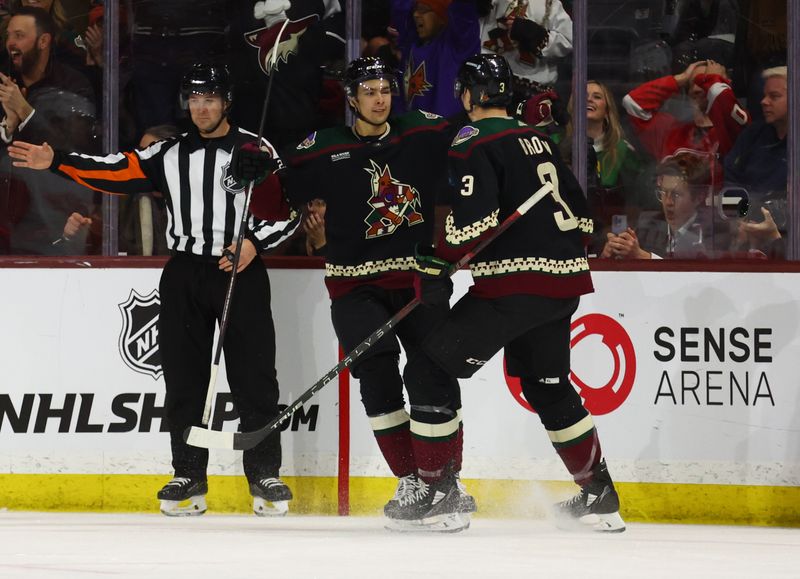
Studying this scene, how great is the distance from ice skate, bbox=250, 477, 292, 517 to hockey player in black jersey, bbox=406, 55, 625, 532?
704mm

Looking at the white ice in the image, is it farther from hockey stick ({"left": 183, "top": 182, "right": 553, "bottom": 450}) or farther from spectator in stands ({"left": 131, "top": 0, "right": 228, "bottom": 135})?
spectator in stands ({"left": 131, "top": 0, "right": 228, "bottom": 135})

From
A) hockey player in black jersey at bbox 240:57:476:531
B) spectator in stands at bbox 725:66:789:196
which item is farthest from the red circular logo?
spectator in stands at bbox 725:66:789:196

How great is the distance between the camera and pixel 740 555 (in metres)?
3.37

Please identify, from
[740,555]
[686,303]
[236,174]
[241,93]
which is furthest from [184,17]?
[740,555]

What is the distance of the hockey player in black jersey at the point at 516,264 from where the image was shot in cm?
359

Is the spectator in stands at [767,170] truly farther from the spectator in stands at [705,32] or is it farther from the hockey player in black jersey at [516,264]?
the hockey player in black jersey at [516,264]

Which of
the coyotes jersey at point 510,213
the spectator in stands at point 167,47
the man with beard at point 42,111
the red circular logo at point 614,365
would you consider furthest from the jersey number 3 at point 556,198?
the man with beard at point 42,111

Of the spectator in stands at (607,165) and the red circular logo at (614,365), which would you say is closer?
the red circular logo at (614,365)

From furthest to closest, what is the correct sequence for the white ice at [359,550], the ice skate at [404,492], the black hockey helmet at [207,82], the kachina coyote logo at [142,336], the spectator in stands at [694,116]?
1. the spectator in stands at [694,116]
2. the kachina coyote logo at [142,336]
3. the black hockey helmet at [207,82]
4. the ice skate at [404,492]
5. the white ice at [359,550]

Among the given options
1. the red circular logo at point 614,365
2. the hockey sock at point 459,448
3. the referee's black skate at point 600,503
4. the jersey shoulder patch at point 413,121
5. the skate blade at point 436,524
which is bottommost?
the skate blade at point 436,524

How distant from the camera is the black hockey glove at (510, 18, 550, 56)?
4.66 m

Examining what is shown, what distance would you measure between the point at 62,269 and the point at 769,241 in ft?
7.58

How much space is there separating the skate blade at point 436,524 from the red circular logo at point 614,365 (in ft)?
2.25

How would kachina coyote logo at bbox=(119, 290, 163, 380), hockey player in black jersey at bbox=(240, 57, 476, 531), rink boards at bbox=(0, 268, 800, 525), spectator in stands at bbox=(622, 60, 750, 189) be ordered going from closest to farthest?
hockey player in black jersey at bbox=(240, 57, 476, 531) < rink boards at bbox=(0, 268, 800, 525) < kachina coyote logo at bbox=(119, 290, 163, 380) < spectator in stands at bbox=(622, 60, 750, 189)
